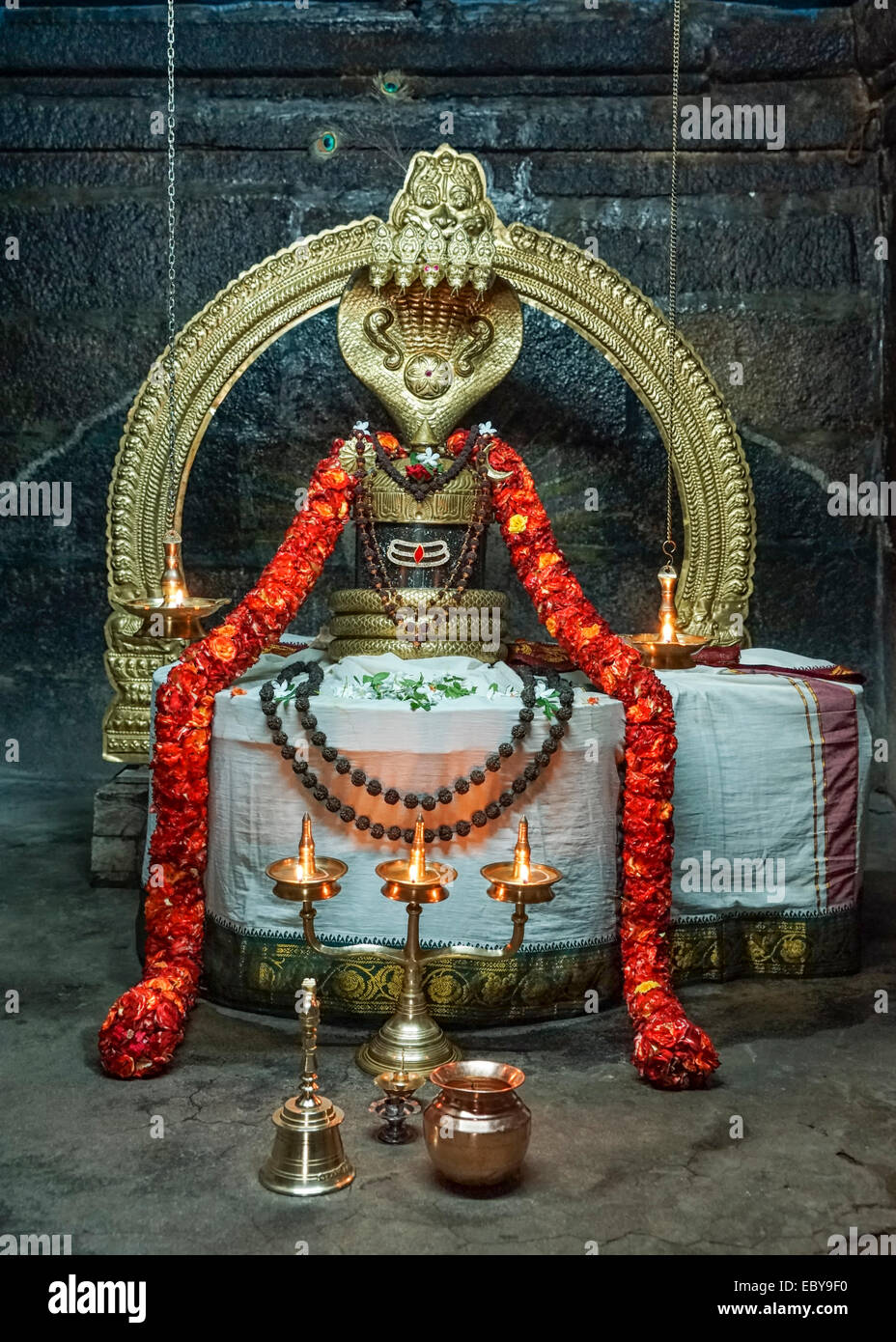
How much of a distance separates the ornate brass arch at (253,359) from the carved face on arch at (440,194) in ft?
1.44

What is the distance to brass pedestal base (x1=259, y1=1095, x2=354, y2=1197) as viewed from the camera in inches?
148

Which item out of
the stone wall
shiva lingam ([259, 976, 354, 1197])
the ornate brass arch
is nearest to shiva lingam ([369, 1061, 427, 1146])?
shiva lingam ([259, 976, 354, 1197])

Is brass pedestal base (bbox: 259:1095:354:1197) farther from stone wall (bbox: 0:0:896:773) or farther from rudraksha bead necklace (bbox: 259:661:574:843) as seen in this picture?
stone wall (bbox: 0:0:896:773)

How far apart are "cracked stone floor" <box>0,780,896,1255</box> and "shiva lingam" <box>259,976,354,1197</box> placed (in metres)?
0.05

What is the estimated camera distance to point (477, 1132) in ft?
12.1

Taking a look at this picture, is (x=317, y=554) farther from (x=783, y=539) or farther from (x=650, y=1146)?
(x=783, y=539)

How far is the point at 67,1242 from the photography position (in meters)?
3.51

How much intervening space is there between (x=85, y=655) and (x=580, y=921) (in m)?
4.21

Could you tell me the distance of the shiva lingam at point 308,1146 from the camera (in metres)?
3.76
